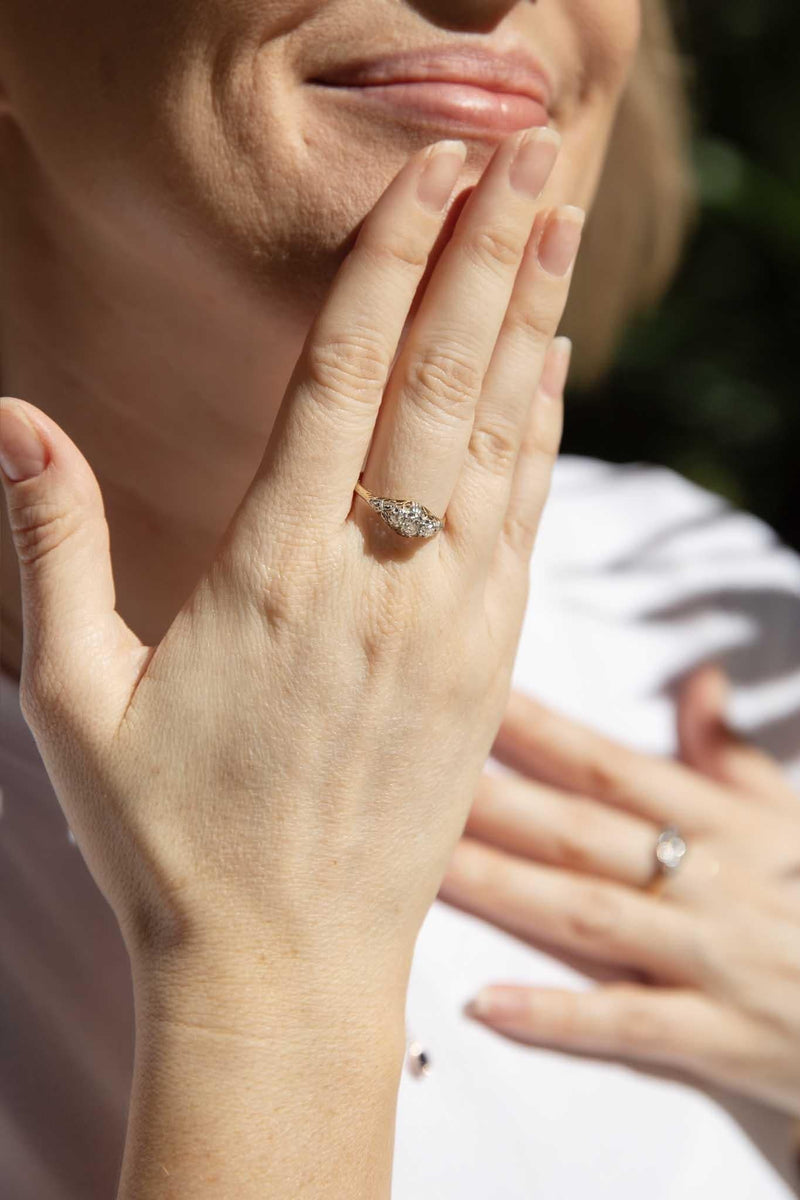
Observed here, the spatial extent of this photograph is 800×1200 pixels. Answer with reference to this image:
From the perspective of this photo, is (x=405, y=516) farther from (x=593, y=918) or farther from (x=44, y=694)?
(x=593, y=918)

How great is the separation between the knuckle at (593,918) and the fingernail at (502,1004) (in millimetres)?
111

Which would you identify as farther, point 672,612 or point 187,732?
point 672,612

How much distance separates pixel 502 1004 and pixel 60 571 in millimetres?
735

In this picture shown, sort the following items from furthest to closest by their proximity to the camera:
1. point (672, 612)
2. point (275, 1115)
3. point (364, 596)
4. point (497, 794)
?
point (672, 612) → point (497, 794) → point (364, 596) → point (275, 1115)

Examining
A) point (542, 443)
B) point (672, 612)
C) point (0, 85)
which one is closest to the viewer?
point (0, 85)

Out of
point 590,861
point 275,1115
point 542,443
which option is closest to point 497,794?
point 590,861

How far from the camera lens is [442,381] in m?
1.13

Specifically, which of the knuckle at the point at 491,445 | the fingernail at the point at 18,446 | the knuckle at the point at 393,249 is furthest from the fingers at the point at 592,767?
the fingernail at the point at 18,446

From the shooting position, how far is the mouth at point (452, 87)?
114 centimetres

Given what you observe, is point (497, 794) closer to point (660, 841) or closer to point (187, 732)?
point (660, 841)

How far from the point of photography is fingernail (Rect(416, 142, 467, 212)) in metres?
1.10

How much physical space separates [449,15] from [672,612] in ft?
3.53

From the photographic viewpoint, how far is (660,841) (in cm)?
151

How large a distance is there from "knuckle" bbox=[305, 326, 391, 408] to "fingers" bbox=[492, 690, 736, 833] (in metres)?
0.62
